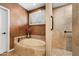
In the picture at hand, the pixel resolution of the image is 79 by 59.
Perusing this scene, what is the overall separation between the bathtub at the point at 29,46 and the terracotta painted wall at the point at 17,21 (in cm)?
13

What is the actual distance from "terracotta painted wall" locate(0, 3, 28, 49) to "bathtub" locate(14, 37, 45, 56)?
127 mm

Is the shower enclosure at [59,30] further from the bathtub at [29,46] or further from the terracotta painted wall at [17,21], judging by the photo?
the terracotta painted wall at [17,21]

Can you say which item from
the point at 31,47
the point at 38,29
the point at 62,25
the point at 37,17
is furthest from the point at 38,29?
the point at 62,25

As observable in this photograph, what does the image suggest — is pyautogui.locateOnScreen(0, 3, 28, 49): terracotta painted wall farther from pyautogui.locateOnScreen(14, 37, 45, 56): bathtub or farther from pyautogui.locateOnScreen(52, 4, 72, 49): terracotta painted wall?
pyautogui.locateOnScreen(52, 4, 72, 49): terracotta painted wall

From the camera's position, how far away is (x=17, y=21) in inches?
93.4

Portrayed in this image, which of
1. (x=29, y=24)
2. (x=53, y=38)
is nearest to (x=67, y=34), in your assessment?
(x=53, y=38)

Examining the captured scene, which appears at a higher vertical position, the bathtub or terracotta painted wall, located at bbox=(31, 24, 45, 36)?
terracotta painted wall, located at bbox=(31, 24, 45, 36)

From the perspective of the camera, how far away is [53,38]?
2447 mm

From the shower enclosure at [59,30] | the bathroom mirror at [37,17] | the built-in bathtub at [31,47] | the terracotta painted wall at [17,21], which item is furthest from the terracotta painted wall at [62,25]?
the terracotta painted wall at [17,21]

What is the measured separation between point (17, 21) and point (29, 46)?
25.7 inches

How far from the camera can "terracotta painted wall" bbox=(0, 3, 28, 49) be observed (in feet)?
7.57

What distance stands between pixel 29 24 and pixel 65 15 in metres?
0.92

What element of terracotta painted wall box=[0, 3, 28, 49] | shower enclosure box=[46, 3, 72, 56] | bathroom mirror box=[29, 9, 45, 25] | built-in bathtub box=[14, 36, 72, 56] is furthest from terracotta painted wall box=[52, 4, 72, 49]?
terracotta painted wall box=[0, 3, 28, 49]

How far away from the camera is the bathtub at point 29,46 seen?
7.45ft
